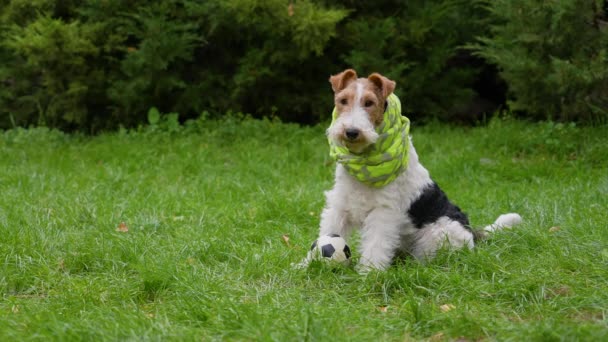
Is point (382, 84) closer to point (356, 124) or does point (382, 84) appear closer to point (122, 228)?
point (356, 124)

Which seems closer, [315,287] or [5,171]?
[315,287]

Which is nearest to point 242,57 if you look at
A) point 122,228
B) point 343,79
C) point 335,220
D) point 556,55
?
Answer: point 556,55

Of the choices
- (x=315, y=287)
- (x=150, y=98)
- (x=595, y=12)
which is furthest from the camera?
(x=150, y=98)

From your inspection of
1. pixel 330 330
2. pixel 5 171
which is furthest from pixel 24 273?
pixel 5 171

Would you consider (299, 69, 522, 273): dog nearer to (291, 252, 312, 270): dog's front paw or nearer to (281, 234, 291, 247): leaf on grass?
(291, 252, 312, 270): dog's front paw

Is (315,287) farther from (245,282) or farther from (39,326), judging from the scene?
(39,326)

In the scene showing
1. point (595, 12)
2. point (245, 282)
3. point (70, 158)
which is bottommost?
point (70, 158)

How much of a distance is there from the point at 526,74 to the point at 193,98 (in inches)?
175

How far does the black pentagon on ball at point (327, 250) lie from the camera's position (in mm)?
4203

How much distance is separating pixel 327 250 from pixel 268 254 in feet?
1.57

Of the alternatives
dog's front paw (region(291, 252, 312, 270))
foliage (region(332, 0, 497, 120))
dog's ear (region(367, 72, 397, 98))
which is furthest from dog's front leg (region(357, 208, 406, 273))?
foliage (region(332, 0, 497, 120))

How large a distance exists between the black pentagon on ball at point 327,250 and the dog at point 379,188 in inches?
3.9

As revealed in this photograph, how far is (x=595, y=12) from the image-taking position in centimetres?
771

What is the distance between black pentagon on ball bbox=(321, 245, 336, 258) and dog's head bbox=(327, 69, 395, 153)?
619mm
